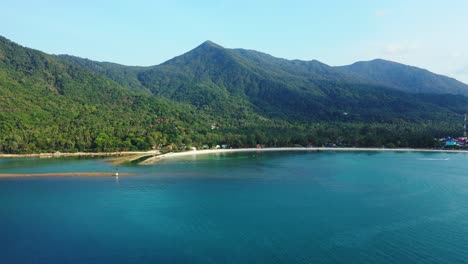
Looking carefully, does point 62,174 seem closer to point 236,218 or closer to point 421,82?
point 236,218

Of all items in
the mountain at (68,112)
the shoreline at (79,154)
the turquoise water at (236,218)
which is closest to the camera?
the turquoise water at (236,218)

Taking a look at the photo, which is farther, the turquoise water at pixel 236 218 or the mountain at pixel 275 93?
the mountain at pixel 275 93

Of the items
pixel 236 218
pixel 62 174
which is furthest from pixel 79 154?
pixel 236 218

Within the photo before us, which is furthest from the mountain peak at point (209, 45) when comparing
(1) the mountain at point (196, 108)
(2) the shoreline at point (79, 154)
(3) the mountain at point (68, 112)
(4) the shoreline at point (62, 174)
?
(4) the shoreline at point (62, 174)

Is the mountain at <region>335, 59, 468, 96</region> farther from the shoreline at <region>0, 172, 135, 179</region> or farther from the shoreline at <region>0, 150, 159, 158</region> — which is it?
the shoreline at <region>0, 172, 135, 179</region>

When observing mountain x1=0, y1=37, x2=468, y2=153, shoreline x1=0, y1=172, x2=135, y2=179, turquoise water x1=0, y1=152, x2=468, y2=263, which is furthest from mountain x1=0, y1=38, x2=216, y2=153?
shoreline x1=0, y1=172, x2=135, y2=179

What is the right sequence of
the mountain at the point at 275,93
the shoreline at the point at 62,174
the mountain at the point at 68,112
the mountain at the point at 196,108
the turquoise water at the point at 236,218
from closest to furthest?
the turquoise water at the point at 236,218 < the shoreline at the point at 62,174 < the mountain at the point at 68,112 < the mountain at the point at 196,108 < the mountain at the point at 275,93

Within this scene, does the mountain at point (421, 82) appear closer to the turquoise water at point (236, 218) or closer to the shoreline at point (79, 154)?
the shoreline at point (79, 154)
